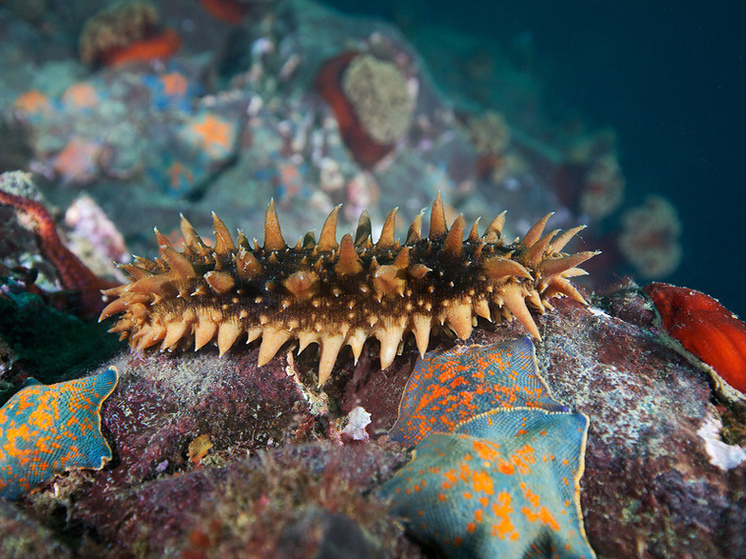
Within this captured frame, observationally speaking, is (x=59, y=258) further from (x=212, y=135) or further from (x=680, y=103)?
(x=680, y=103)

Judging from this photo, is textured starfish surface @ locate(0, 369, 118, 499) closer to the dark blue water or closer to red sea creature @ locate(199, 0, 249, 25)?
red sea creature @ locate(199, 0, 249, 25)

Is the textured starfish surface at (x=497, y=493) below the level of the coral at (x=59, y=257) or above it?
above

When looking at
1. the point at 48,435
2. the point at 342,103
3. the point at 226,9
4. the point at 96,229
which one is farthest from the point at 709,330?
the point at 226,9

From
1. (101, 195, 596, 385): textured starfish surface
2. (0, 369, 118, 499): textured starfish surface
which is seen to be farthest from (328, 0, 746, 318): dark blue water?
(0, 369, 118, 499): textured starfish surface

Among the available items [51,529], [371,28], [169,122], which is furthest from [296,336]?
[371,28]

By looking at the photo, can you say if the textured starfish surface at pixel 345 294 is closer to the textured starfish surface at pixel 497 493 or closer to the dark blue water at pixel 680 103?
the textured starfish surface at pixel 497 493

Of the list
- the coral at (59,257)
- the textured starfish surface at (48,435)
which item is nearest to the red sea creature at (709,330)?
the textured starfish surface at (48,435)
